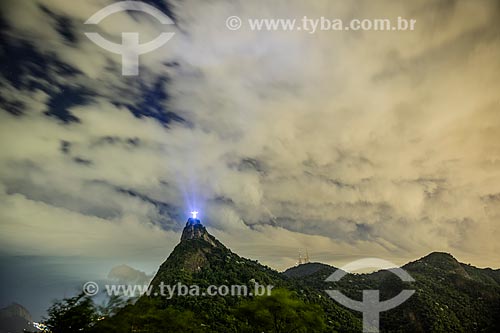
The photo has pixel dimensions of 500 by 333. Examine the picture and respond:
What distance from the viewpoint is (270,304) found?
25.3 meters

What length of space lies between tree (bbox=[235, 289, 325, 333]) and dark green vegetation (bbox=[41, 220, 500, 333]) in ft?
0.21

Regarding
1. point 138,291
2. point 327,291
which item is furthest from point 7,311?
point 138,291

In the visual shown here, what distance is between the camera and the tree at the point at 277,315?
2527cm

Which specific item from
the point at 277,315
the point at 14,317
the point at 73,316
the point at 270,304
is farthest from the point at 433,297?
the point at 14,317

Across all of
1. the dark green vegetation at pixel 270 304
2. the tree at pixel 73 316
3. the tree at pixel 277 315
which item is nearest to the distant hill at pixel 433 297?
the dark green vegetation at pixel 270 304

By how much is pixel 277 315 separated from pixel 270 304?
3.40 ft

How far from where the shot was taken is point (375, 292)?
78.9m

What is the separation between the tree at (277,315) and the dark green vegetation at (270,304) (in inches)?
2.6

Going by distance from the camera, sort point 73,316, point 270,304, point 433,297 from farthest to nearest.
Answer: point 433,297 → point 270,304 → point 73,316

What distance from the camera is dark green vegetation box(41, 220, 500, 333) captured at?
1806 centimetres

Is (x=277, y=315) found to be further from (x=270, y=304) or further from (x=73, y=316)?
(x=73, y=316)

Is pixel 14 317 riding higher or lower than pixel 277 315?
lower

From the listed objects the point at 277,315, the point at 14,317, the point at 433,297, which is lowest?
the point at 14,317

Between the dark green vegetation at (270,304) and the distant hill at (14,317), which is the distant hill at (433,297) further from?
the distant hill at (14,317)
